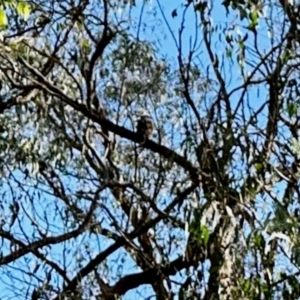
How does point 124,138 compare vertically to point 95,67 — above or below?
below

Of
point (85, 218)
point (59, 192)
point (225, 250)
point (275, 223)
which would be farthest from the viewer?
point (59, 192)

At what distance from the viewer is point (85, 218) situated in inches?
215

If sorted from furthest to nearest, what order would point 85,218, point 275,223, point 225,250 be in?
point 85,218 < point 225,250 < point 275,223

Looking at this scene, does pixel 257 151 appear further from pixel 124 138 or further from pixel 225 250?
pixel 124 138

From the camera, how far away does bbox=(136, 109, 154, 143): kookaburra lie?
5760mm

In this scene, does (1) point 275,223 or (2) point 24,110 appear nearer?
(1) point 275,223

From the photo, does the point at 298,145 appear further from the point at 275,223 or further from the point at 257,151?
the point at 275,223

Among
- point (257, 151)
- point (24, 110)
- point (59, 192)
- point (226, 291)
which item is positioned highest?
point (24, 110)

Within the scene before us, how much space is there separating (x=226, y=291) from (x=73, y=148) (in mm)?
1534

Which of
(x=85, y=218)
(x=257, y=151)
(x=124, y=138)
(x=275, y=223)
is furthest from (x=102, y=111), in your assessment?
(x=275, y=223)

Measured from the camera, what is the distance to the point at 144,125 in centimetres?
589

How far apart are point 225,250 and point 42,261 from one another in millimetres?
1497

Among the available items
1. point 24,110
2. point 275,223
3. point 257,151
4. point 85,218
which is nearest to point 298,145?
point 257,151

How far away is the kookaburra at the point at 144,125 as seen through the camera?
5760mm
